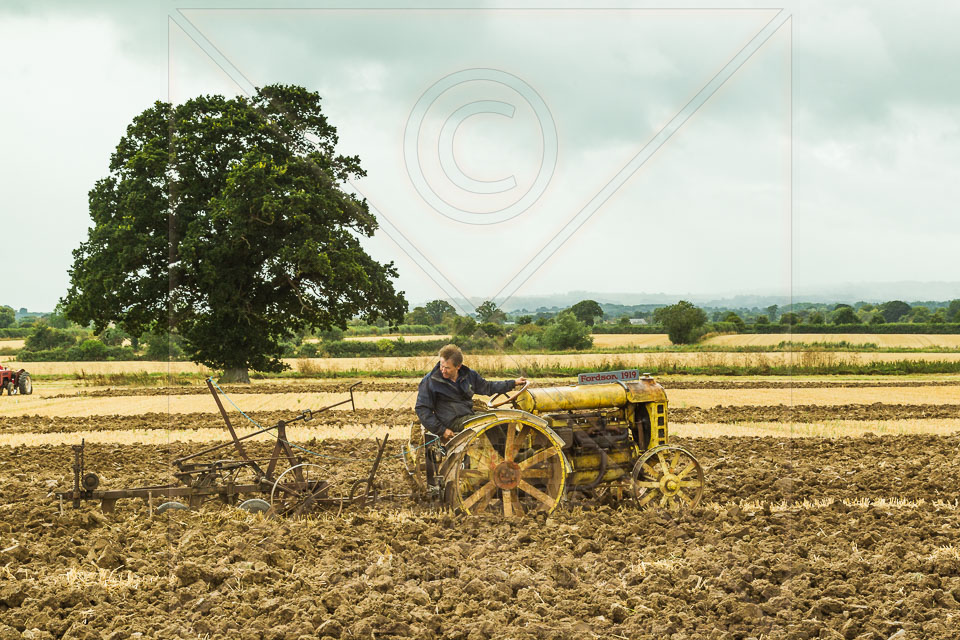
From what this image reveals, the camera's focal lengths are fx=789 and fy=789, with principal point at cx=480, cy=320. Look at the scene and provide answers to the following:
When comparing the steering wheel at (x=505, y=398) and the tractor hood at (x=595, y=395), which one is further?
the tractor hood at (x=595, y=395)

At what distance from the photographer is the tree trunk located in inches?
1074

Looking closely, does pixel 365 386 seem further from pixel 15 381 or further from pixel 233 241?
pixel 15 381

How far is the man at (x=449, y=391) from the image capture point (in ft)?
23.8

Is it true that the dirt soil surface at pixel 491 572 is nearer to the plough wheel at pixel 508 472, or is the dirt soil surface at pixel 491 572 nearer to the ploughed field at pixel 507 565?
the ploughed field at pixel 507 565

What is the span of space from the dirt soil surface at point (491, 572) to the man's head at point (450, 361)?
1310mm

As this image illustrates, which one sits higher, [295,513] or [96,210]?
[96,210]

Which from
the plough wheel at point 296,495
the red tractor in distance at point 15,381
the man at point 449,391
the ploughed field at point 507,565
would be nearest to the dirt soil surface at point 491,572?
the ploughed field at point 507,565

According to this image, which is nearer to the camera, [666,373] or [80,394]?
[80,394]

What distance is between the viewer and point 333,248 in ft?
81.8

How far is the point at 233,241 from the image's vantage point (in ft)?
80.8

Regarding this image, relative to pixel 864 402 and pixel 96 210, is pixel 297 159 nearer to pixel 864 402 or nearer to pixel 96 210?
pixel 96 210

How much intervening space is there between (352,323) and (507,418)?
2229 cm

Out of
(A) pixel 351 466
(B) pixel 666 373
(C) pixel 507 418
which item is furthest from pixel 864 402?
(C) pixel 507 418

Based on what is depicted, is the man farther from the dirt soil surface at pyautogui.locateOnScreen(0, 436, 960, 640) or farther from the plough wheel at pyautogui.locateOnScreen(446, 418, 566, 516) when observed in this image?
the dirt soil surface at pyautogui.locateOnScreen(0, 436, 960, 640)
